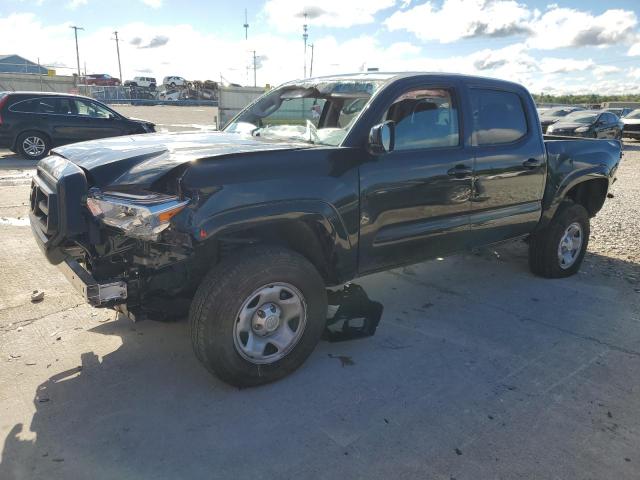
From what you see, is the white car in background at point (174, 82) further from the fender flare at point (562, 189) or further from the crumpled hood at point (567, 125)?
the fender flare at point (562, 189)

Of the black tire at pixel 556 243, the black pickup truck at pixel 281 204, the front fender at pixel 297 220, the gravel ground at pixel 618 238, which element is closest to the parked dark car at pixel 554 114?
the gravel ground at pixel 618 238

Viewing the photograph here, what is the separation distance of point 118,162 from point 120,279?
0.69 meters

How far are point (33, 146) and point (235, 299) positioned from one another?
1154 cm

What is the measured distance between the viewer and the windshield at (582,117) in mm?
19597

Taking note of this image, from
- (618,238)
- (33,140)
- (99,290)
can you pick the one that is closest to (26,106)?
(33,140)

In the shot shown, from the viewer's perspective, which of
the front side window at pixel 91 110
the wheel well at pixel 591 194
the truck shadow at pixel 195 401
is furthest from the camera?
the front side window at pixel 91 110

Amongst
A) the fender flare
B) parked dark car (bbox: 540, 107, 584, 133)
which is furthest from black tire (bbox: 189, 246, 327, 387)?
parked dark car (bbox: 540, 107, 584, 133)

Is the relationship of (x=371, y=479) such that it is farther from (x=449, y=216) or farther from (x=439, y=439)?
(x=449, y=216)

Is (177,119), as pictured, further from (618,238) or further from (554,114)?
(618,238)

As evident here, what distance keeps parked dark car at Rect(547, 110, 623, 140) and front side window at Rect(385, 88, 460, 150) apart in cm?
1723

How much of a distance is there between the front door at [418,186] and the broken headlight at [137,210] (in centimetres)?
127

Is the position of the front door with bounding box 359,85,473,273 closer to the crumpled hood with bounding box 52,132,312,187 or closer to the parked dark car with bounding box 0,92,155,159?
the crumpled hood with bounding box 52,132,312,187

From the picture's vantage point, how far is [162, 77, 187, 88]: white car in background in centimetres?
6016

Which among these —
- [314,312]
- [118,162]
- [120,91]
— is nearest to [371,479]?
A: [314,312]
